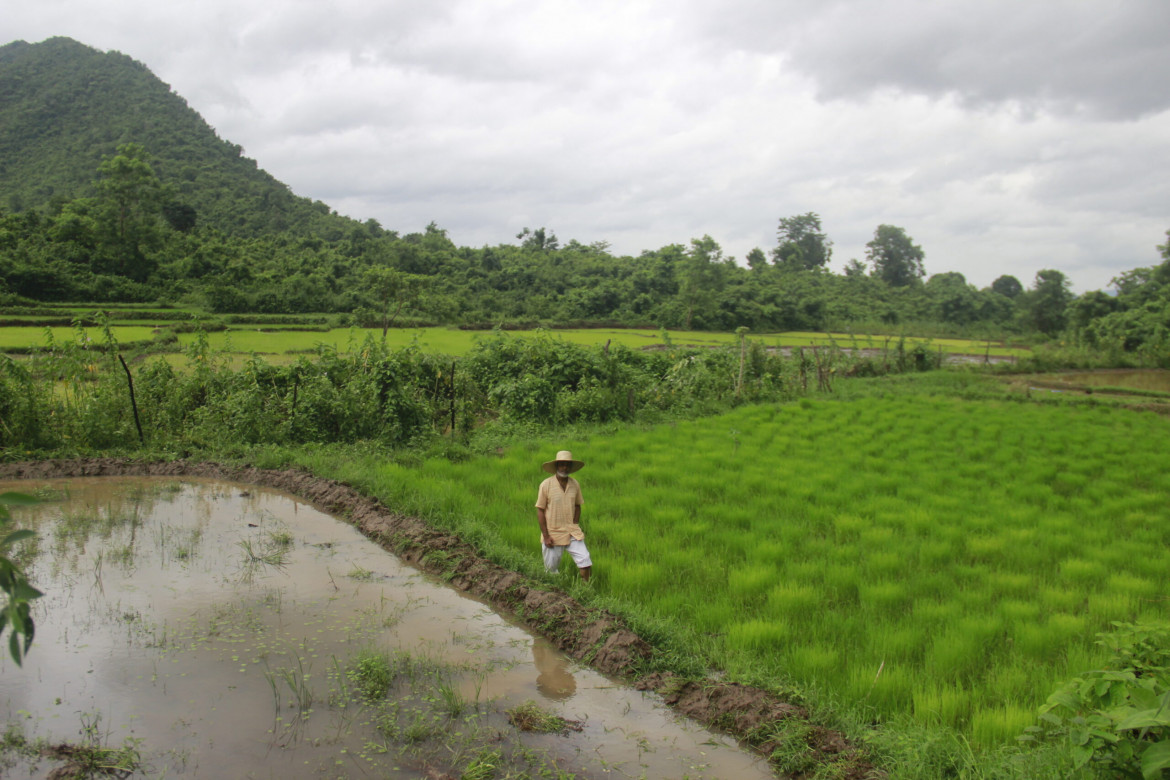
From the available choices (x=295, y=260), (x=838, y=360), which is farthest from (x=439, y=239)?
(x=838, y=360)

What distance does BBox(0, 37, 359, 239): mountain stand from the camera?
4953cm

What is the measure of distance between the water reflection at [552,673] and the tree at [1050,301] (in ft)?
162

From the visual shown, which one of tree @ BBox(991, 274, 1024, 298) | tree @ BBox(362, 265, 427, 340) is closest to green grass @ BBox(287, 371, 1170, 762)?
tree @ BBox(362, 265, 427, 340)

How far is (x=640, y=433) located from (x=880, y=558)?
580 centimetres

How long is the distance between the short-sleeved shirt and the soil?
1.33ft

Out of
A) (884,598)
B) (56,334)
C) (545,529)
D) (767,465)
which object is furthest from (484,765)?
(56,334)

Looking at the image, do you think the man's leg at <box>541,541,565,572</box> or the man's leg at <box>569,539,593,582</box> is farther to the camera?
the man's leg at <box>541,541,565,572</box>

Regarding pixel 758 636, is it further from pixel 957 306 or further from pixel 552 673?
pixel 957 306

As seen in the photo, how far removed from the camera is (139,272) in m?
29.7

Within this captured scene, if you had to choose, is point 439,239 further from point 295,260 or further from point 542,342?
point 542,342

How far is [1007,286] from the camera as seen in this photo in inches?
2689

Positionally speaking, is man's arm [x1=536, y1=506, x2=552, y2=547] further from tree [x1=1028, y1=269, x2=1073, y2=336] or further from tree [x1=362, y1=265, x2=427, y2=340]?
tree [x1=1028, y1=269, x2=1073, y2=336]

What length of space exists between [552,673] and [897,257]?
69.3 m

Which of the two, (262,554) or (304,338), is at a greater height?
(304,338)
